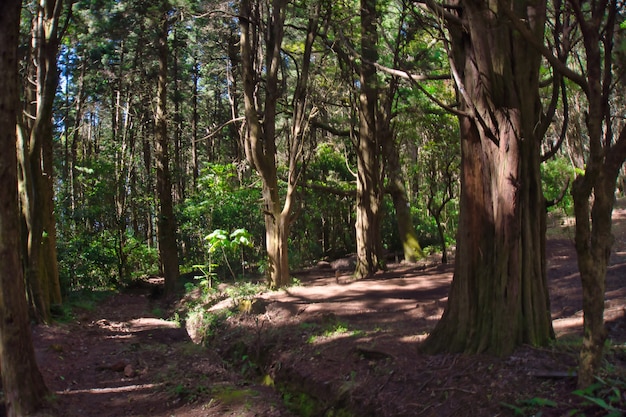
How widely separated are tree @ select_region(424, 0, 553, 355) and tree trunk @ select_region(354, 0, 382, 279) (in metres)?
9.70

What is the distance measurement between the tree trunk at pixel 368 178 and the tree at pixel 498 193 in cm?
970

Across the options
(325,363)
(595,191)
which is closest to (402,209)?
(325,363)

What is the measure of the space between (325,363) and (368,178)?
9.71 m

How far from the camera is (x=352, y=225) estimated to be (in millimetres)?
23047

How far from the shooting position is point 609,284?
9.90 meters

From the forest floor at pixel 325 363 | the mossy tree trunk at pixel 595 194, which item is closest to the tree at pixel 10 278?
the forest floor at pixel 325 363

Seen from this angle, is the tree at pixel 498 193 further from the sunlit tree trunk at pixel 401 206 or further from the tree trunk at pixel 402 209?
the tree trunk at pixel 402 209

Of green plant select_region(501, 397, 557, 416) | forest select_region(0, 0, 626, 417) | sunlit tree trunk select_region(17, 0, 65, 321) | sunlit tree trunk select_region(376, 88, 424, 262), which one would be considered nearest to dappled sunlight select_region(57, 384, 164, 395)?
forest select_region(0, 0, 626, 417)

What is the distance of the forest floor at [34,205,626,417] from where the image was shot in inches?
195

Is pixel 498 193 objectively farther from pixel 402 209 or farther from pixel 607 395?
pixel 402 209

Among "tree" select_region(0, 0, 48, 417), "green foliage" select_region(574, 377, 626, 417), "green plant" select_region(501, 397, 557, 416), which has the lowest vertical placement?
"green plant" select_region(501, 397, 557, 416)

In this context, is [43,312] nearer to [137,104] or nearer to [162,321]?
[162,321]

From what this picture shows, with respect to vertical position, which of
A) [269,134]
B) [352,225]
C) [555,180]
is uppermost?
[269,134]

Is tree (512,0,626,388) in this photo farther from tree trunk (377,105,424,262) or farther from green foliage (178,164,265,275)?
tree trunk (377,105,424,262)
